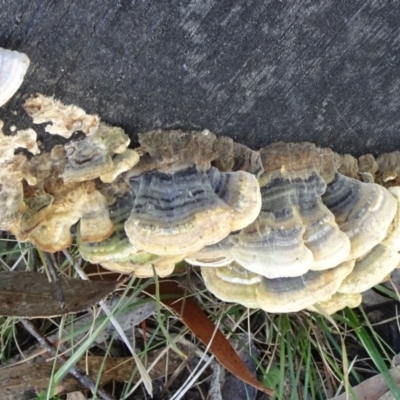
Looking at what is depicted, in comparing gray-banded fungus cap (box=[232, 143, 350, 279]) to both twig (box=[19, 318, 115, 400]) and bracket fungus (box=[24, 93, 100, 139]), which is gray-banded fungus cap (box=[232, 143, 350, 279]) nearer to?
bracket fungus (box=[24, 93, 100, 139])

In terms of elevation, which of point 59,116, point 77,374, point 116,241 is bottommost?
point 77,374

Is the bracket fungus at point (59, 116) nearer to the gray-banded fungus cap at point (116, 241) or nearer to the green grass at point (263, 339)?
the gray-banded fungus cap at point (116, 241)

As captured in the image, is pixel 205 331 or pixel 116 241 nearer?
pixel 116 241

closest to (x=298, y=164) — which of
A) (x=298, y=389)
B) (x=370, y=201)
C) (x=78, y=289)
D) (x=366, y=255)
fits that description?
(x=370, y=201)

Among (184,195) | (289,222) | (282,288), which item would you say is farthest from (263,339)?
(184,195)

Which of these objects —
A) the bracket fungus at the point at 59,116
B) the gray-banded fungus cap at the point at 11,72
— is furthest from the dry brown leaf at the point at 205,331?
the gray-banded fungus cap at the point at 11,72

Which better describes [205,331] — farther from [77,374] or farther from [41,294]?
[41,294]

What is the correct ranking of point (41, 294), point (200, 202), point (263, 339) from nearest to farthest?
1. point (200, 202)
2. point (41, 294)
3. point (263, 339)

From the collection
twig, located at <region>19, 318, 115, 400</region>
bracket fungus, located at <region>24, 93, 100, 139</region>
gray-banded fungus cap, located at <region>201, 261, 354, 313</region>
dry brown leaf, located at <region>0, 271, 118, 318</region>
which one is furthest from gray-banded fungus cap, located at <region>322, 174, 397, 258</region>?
twig, located at <region>19, 318, 115, 400</region>

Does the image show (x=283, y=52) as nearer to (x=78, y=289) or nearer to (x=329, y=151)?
(x=329, y=151)
